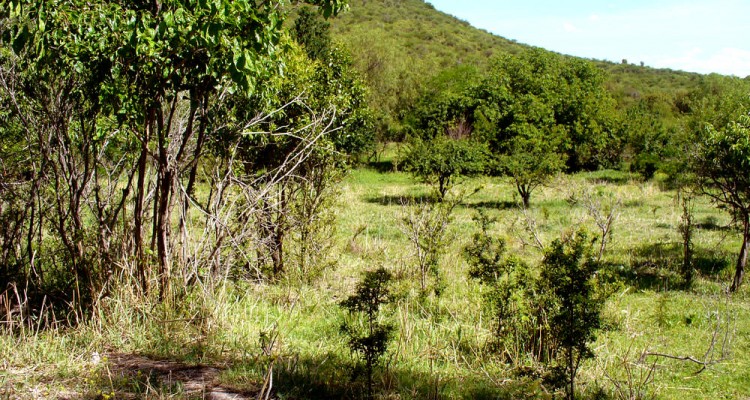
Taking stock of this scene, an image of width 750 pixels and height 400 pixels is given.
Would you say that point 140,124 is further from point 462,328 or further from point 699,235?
point 699,235

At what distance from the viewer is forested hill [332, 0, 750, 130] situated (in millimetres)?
36500

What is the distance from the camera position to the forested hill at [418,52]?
3650 cm

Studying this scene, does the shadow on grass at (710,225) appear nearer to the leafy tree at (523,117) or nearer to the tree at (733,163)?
the leafy tree at (523,117)

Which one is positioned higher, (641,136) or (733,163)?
(641,136)

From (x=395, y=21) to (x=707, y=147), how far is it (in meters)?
68.8

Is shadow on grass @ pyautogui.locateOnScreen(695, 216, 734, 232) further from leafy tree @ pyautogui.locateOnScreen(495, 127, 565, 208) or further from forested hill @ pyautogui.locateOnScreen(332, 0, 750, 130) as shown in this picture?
forested hill @ pyautogui.locateOnScreen(332, 0, 750, 130)

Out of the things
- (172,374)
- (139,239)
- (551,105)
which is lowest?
(172,374)

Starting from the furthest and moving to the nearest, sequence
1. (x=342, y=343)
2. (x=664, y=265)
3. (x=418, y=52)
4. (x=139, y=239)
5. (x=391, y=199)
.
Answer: (x=418, y=52) → (x=391, y=199) → (x=664, y=265) → (x=342, y=343) → (x=139, y=239)

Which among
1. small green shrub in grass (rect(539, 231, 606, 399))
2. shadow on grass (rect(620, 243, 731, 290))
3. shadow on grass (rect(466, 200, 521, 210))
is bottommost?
shadow on grass (rect(620, 243, 731, 290))

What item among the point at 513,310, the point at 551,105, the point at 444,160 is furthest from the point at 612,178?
the point at 513,310

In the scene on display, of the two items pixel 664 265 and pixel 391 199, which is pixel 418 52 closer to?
pixel 391 199

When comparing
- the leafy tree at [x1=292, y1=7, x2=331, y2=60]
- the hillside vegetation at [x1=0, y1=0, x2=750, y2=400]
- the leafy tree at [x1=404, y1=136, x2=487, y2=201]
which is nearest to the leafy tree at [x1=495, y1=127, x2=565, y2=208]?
the leafy tree at [x1=404, y1=136, x2=487, y2=201]

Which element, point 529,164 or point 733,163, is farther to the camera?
point 529,164

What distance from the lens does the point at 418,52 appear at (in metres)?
63.9
